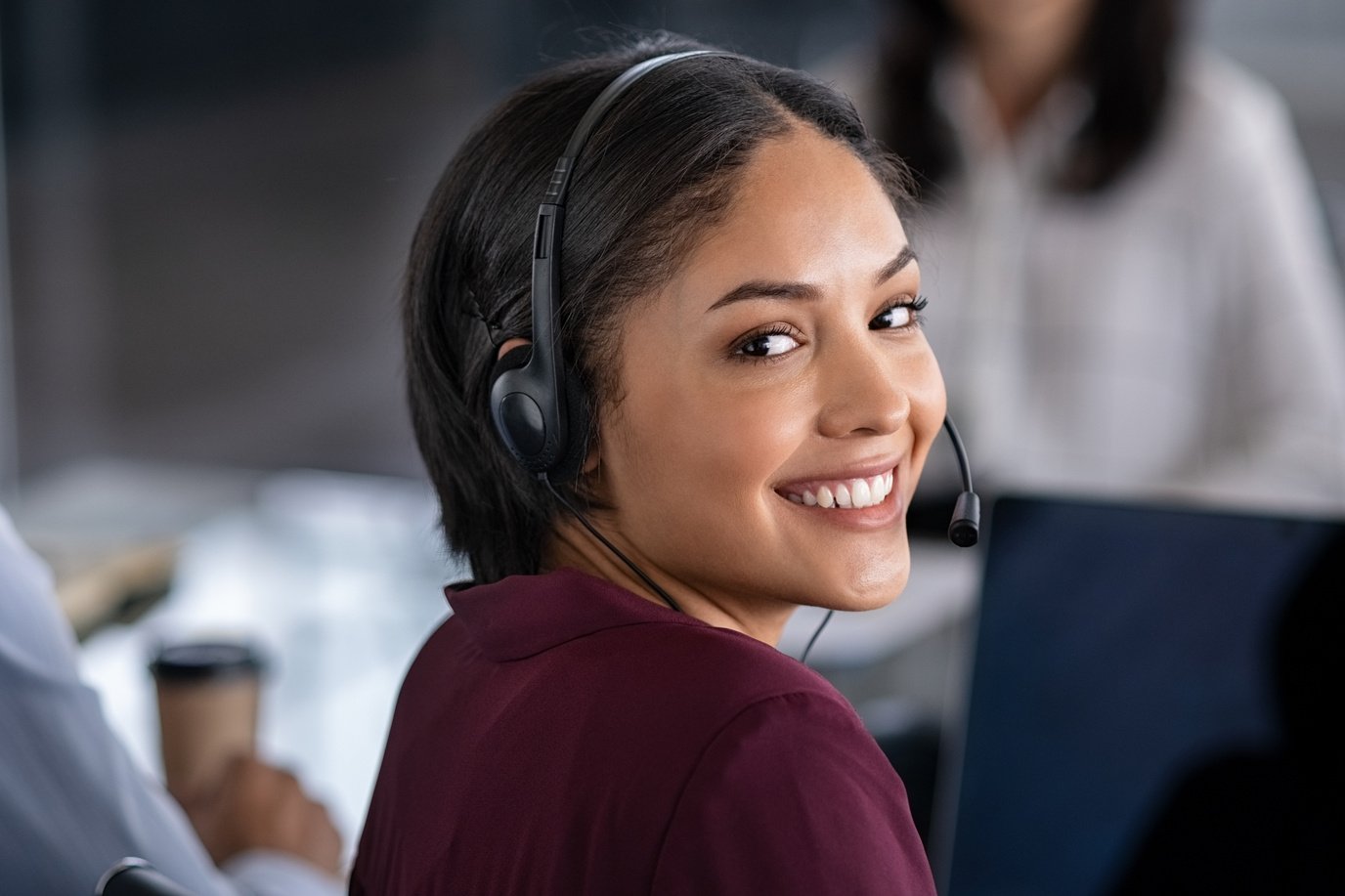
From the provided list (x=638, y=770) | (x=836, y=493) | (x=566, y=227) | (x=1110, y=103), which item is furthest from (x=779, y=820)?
(x=1110, y=103)

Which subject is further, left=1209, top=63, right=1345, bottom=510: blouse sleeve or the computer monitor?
left=1209, top=63, right=1345, bottom=510: blouse sleeve

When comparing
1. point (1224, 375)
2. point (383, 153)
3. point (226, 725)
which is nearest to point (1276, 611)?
point (226, 725)

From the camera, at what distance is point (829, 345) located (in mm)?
647

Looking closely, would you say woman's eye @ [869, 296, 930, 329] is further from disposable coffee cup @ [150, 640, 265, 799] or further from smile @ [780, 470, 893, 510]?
disposable coffee cup @ [150, 640, 265, 799]

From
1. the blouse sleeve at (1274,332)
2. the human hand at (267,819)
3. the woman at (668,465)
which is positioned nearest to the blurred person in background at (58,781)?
the human hand at (267,819)

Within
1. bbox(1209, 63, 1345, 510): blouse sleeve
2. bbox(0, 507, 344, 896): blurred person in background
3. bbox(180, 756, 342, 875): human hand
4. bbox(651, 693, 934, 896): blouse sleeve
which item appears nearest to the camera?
bbox(651, 693, 934, 896): blouse sleeve

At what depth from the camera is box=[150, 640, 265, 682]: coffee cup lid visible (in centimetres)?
116

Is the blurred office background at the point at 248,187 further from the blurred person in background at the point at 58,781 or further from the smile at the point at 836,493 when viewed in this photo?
the smile at the point at 836,493

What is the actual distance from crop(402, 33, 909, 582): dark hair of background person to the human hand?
0.38 meters

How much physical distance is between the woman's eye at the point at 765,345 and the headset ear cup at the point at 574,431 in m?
0.08

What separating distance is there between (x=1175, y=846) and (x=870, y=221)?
0.54 m

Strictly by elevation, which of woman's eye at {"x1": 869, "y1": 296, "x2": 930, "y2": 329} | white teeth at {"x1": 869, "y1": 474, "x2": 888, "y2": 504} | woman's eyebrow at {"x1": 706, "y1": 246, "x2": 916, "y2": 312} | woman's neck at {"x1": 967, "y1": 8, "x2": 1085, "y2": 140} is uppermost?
woman's eyebrow at {"x1": 706, "y1": 246, "x2": 916, "y2": 312}

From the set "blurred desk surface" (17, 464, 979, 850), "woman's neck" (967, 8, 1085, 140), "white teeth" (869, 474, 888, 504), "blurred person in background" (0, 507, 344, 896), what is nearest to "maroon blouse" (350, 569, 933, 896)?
"white teeth" (869, 474, 888, 504)

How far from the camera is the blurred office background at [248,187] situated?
3467 millimetres
